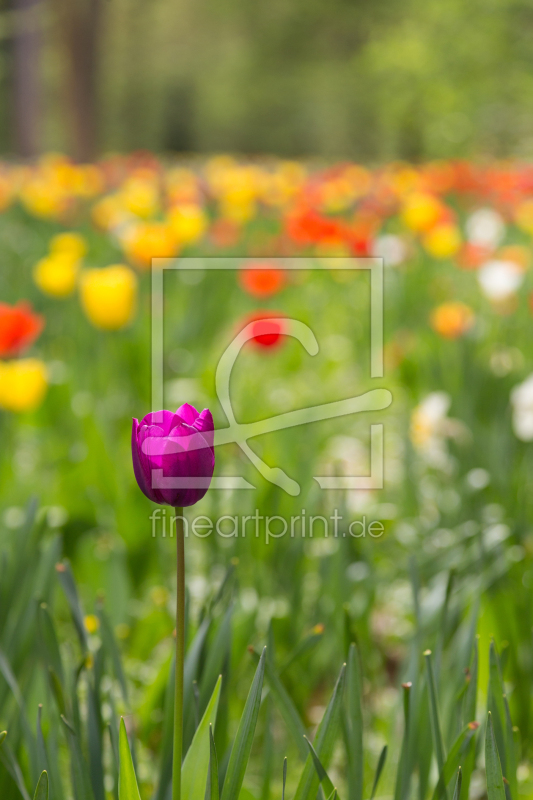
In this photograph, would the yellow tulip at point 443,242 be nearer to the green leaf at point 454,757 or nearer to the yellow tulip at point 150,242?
the yellow tulip at point 150,242

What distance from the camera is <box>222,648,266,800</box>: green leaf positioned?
1.50 feet

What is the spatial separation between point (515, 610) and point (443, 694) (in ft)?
0.57

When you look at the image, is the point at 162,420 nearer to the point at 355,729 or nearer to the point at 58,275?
the point at 355,729

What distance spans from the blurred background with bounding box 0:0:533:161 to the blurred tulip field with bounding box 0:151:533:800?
2.38ft

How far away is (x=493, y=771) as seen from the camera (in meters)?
0.46

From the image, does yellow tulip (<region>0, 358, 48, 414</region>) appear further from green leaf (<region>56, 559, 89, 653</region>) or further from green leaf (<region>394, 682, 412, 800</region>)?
green leaf (<region>394, 682, 412, 800</region>)

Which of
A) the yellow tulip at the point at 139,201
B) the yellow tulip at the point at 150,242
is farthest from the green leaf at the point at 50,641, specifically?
the yellow tulip at the point at 139,201

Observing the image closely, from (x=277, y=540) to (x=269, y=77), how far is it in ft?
61.9

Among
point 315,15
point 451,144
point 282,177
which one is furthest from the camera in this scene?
point 315,15

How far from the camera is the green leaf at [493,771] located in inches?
17.8

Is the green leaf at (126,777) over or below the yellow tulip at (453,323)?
below

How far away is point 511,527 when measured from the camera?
1.01 metres

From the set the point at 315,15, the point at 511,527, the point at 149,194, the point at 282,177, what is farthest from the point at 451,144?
the point at 315,15

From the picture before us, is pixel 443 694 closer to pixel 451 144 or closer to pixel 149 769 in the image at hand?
pixel 149 769
